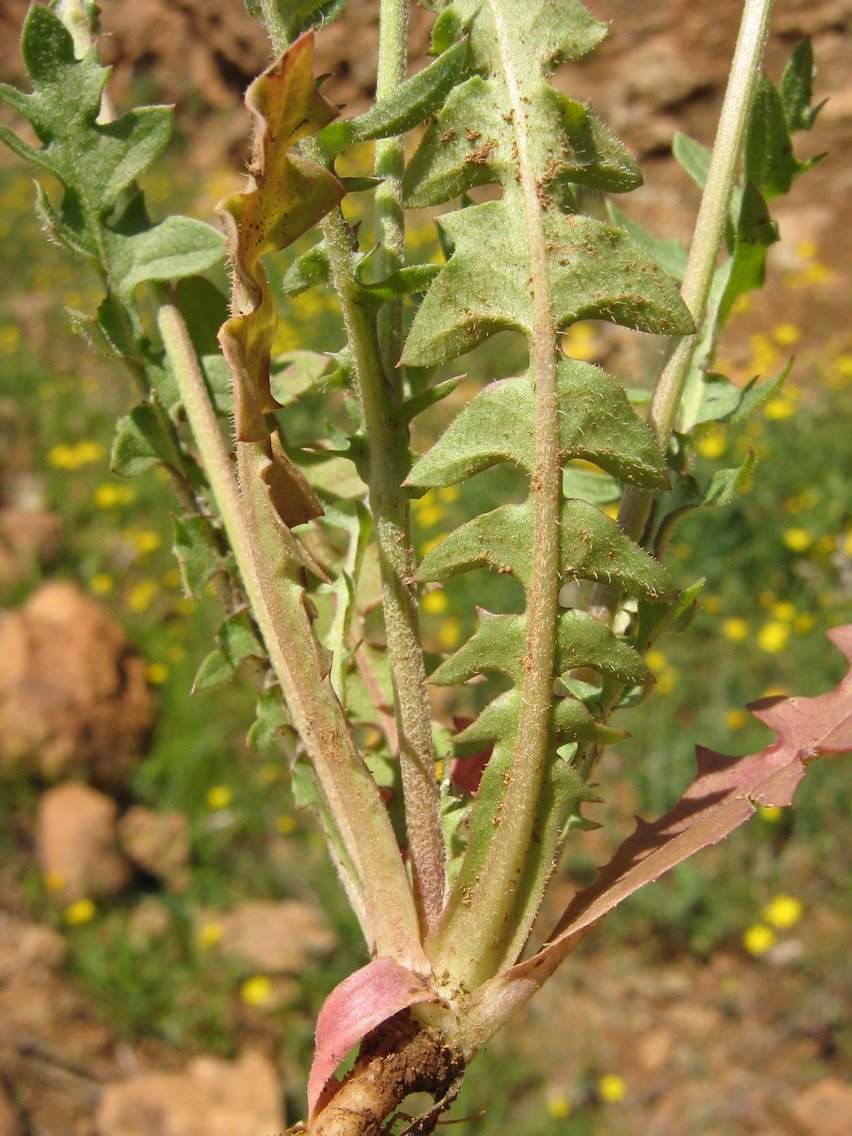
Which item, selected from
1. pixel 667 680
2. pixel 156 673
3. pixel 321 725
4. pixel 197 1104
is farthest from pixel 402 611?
pixel 156 673

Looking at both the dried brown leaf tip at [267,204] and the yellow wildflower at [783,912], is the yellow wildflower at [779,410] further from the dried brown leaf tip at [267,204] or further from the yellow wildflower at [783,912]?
the dried brown leaf tip at [267,204]

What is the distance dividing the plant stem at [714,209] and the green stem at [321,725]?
322mm

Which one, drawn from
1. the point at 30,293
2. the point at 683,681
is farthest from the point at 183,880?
the point at 30,293

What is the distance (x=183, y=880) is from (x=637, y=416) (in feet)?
12.4

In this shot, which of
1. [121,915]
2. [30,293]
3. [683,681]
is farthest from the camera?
[30,293]

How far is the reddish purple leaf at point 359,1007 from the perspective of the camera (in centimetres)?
80

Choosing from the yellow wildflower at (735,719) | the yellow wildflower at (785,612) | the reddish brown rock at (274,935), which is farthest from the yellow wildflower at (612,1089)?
the yellow wildflower at (785,612)

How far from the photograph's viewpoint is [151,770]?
452 centimetres

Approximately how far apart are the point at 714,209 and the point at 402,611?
435 mm

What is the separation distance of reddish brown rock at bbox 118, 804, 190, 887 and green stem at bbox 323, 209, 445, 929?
3.55 metres

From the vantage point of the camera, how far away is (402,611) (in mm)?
900

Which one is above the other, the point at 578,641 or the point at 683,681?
the point at 578,641

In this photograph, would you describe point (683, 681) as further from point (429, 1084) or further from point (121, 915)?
point (429, 1084)

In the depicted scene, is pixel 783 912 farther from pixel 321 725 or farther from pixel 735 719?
pixel 321 725
